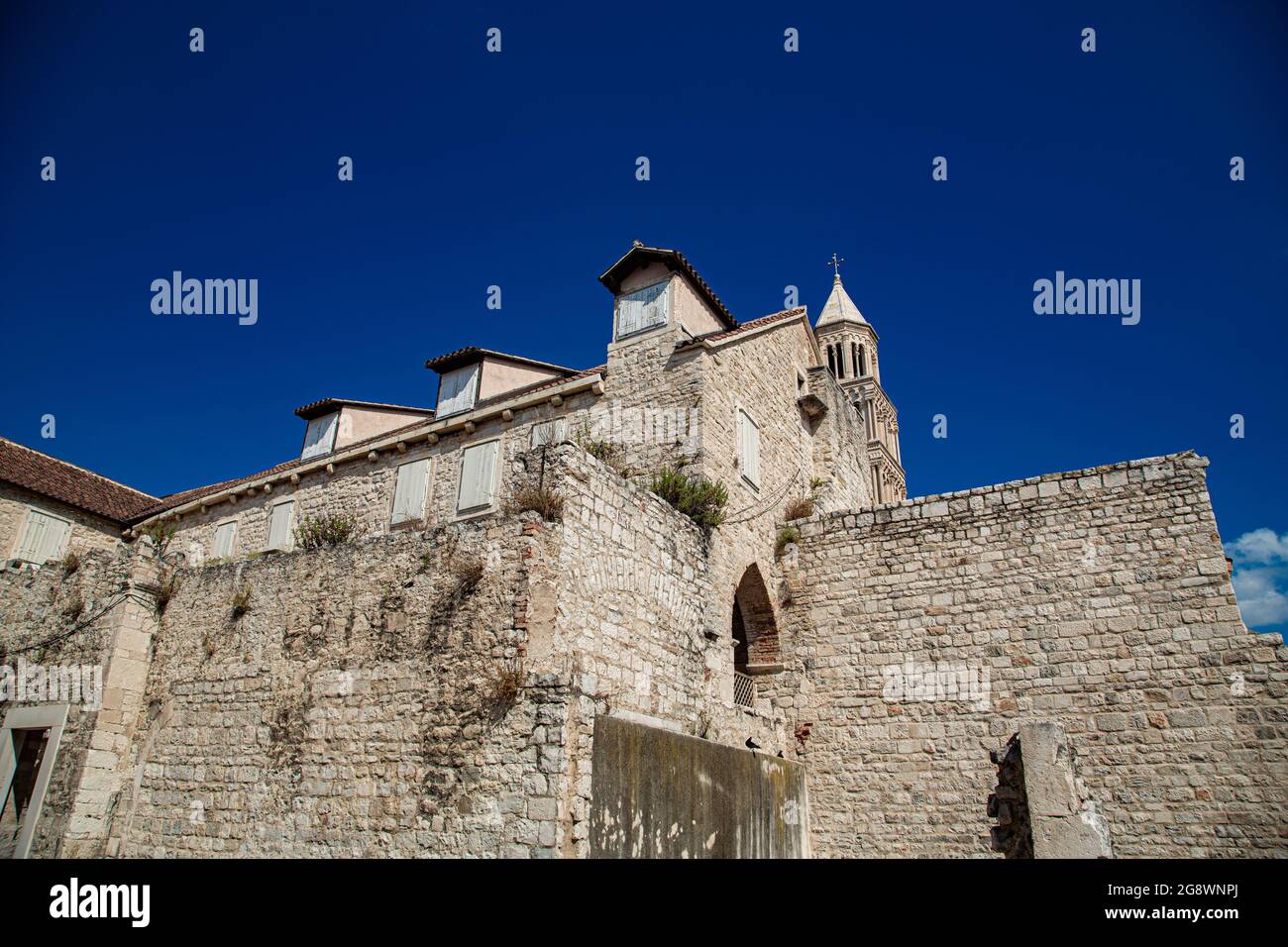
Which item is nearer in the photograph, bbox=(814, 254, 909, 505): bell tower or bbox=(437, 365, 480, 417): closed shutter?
bbox=(437, 365, 480, 417): closed shutter

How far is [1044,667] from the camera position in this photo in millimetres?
11266

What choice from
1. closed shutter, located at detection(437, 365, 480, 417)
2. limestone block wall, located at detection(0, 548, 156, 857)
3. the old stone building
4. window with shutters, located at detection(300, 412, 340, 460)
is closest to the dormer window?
closed shutter, located at detection(437, 365, 480, 417)

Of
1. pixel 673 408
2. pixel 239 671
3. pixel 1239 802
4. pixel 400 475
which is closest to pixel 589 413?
pixel 673 408

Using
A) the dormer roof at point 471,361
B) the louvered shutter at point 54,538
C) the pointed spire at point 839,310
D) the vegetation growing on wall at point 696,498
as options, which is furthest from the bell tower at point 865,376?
the louvered shutter at point 54,538

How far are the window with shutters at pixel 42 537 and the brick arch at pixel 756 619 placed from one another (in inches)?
720

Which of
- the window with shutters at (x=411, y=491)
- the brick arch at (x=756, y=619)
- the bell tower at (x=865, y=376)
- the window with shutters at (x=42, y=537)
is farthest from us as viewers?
the bell tower at (x=865, y=376)

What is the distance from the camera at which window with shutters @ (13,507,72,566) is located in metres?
20.0

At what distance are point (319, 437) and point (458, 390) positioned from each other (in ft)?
16.1

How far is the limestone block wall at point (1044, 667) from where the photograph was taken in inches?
391

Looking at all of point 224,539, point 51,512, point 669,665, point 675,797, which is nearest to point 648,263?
point 669,665

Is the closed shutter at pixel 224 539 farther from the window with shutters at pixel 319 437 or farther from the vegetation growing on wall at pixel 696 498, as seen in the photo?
the vegetation growing on wall at pixel 696 498

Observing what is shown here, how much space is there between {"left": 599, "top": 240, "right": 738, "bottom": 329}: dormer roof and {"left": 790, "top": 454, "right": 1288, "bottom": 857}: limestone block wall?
5.56 m

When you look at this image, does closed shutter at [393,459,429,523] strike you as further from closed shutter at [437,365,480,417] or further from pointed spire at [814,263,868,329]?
pointed spire at [814,263,868,329]

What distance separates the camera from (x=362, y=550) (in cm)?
923
